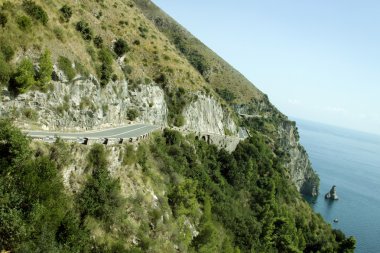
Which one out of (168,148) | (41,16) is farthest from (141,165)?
(41,16)

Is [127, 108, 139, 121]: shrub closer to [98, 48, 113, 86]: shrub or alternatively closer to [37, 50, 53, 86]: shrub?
[98, 48, 113, 86]: shrub

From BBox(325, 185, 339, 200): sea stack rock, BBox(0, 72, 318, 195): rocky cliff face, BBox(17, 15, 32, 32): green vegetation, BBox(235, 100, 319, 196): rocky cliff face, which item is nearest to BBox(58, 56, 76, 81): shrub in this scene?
BBox(0, 72, 318, 195): rocky cliff face

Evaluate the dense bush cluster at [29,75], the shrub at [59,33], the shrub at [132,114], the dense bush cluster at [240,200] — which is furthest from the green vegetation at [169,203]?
the shrub at [59,33]

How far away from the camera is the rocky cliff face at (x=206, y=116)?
9006 centimetres

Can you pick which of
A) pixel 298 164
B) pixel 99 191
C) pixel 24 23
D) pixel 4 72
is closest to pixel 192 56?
pixel 298 164

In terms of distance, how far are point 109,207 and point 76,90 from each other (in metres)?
19.3

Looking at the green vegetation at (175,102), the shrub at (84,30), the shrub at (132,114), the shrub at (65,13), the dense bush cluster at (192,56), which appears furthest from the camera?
the dense bush cluster at (192,56)

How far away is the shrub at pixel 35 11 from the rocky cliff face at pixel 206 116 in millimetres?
45392

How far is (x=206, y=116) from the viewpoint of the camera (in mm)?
96500

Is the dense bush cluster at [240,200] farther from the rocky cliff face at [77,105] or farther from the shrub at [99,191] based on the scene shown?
the shrub at [99,191]

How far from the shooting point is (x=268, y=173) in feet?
342

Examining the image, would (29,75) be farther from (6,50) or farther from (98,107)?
(98,107)

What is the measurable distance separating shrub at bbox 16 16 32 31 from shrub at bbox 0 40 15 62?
182 inches

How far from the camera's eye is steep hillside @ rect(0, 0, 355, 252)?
3006 centimetres
